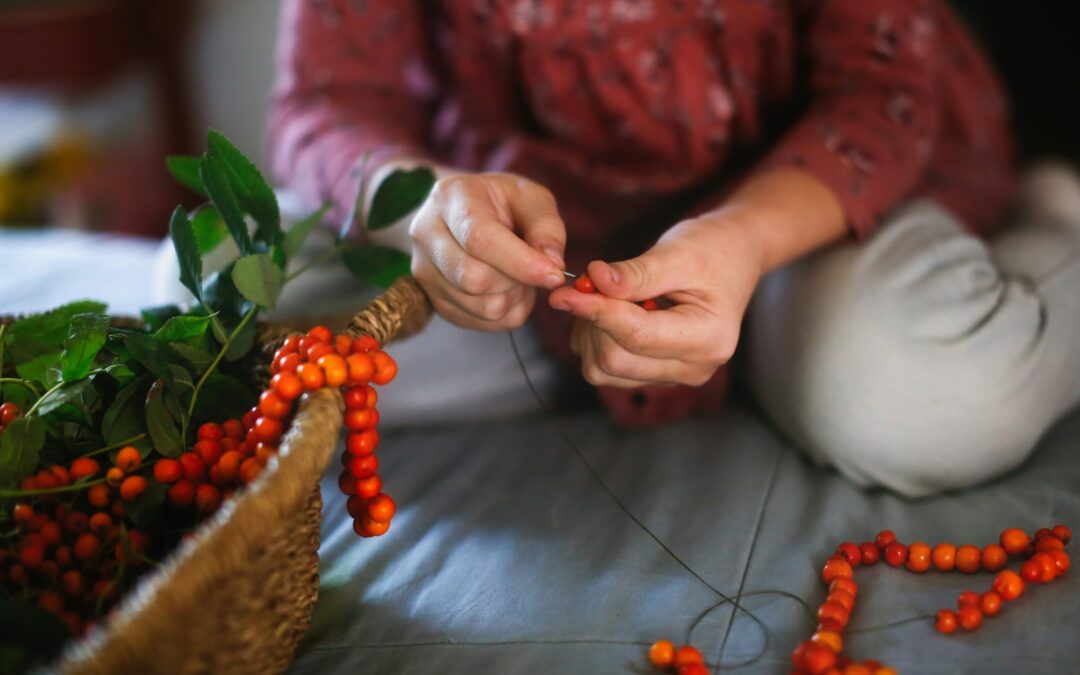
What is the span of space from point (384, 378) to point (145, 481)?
137 mm

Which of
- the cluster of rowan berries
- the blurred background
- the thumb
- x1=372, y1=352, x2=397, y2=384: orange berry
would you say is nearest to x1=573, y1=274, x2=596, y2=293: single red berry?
the thumb

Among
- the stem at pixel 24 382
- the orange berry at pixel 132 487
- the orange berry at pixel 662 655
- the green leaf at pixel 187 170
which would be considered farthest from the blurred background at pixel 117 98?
the orange berry at pixel 662 655

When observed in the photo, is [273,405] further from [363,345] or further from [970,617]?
[970,617]

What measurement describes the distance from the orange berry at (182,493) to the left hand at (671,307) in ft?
0.72

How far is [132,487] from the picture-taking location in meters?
0.50

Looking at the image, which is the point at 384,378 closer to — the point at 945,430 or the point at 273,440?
the point at 273,440

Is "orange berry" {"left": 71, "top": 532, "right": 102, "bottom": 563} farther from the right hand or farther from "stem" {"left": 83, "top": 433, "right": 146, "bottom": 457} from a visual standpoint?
the right hand

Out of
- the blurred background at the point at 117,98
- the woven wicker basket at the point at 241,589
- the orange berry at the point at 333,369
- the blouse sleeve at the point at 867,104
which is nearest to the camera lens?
the woven wicker basket at the point at 241,589

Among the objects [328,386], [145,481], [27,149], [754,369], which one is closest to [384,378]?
[328,386]

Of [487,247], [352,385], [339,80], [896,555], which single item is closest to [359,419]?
[352,385]

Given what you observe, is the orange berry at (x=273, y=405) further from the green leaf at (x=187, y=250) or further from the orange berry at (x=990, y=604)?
the orange berry at (x=990, y=604)

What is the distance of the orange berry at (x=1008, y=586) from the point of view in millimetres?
549

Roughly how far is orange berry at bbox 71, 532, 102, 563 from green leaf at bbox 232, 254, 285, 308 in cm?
16

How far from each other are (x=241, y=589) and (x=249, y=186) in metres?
0.28
